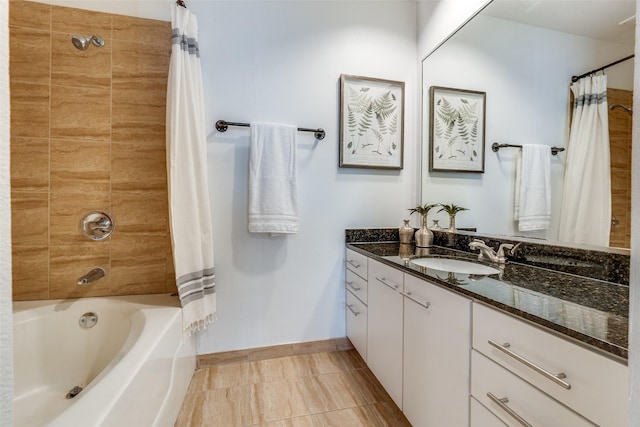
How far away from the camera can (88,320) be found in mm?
1466

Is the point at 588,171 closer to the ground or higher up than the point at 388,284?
higher up

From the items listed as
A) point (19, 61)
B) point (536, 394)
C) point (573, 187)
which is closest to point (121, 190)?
point (19, 61)

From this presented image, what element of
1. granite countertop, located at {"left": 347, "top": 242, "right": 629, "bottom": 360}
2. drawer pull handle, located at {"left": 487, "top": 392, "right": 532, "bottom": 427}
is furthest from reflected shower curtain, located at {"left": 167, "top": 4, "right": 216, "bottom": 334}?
drawer pull handle, located at {"left": 487, "top": 392, "right": 532, "bottom": 427}

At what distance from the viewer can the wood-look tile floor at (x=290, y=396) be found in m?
1.33

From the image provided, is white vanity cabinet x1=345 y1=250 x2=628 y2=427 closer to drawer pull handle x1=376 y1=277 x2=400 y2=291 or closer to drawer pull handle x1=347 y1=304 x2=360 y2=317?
drawer pull handle x1=376 y1=277 x2=400 y2=291

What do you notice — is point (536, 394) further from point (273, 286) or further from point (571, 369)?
point (273, 286)

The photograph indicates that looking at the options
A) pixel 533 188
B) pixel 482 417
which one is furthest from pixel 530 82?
pixel 482 417

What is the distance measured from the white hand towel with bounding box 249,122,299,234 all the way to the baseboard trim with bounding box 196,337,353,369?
0.82 meters

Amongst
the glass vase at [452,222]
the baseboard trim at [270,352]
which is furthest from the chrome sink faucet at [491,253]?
the baseboard trim at [270,352]

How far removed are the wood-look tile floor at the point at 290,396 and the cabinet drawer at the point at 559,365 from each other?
2.80ft

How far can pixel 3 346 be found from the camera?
0.94ft

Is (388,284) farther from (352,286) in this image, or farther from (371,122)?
(371,122)

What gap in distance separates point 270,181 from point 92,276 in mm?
1130

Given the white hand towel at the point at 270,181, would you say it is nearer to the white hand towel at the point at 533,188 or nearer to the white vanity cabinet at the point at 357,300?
the white vanity cabinet at the point at 357,300
